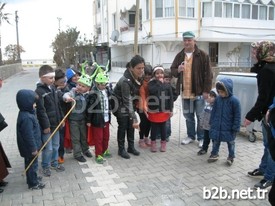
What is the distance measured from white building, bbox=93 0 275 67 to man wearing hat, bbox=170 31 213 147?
1706cm

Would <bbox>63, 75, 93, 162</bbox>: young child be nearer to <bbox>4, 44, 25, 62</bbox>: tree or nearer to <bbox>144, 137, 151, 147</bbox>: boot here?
<bbox>144, 137, 151, 147</bbox>: boot

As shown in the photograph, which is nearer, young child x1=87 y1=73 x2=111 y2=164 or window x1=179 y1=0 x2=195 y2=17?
young child x1=87 y1=73 x2=111 y2=164

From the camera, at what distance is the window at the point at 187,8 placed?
2284 cm

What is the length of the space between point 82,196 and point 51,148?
1.02 meters

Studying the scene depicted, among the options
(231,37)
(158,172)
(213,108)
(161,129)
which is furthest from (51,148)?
(231,37)

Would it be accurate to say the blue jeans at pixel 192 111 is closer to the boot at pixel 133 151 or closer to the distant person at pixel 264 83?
the boot at pixel 133 151

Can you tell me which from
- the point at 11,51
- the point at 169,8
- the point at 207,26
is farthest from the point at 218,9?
the point at 11,51

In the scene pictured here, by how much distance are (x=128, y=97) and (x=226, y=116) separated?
5.45ft

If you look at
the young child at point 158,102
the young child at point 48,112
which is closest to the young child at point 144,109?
the young child at point 158,102

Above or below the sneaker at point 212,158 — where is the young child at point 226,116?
above

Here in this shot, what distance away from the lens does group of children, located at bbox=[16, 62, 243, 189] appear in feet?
13.5

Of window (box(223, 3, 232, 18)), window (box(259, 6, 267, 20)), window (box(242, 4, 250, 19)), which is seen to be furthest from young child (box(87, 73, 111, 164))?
window (box(259, 6, 267, 20))

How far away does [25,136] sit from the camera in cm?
397

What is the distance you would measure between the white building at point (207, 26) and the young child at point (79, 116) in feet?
59.4
